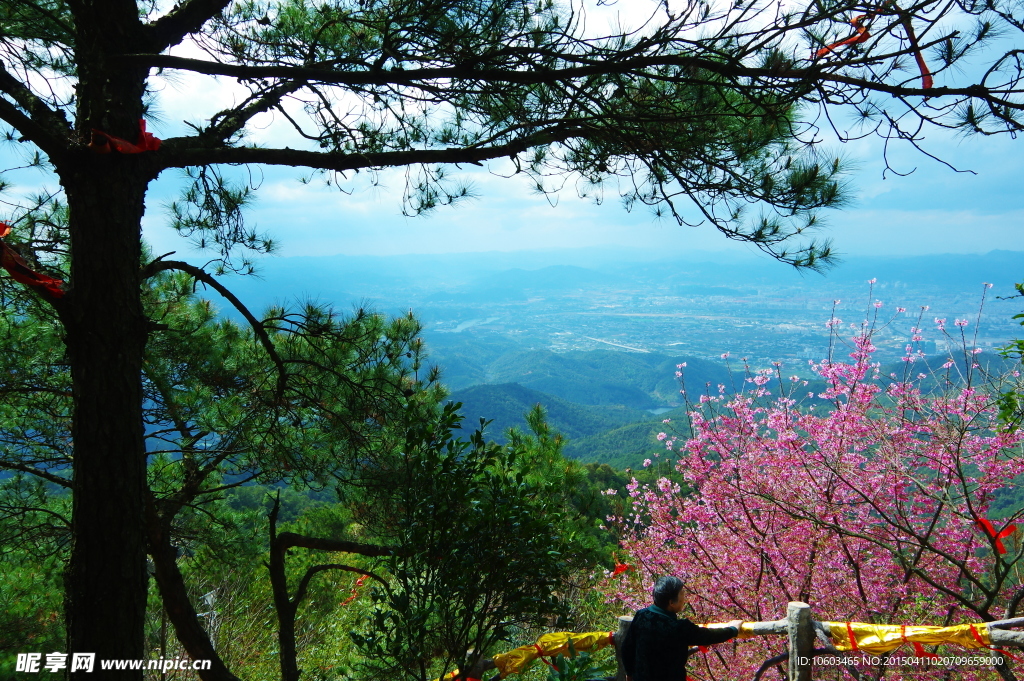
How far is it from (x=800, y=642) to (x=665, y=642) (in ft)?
1.71

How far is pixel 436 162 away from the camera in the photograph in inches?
96.1

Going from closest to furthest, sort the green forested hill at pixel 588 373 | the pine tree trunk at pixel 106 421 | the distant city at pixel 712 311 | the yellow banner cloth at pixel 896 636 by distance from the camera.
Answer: the pine tree trunk at pixel 106 421
the yellow banner cloth at pixel 896 636
the green forested hill at pixel 588 373
the distant city at pixel 712 311

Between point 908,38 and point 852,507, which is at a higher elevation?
point 908,38

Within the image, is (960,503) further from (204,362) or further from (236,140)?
(204,362)

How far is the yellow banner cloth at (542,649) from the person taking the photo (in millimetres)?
2516

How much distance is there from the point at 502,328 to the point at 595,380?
57.9 metres

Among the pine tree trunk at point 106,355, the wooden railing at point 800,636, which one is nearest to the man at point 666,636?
the wooden railing at point 800,636

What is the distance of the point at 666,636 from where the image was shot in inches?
80.0

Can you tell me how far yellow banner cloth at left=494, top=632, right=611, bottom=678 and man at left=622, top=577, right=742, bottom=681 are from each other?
46 centimetres

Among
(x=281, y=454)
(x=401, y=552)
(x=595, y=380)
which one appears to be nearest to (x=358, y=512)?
(x=281, y=454)

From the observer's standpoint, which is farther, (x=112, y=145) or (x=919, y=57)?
(x=112, y=145)

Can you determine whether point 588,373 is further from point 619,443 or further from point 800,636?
point 800,636

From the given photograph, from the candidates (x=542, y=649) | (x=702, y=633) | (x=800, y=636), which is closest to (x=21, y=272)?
(x=542, y=649)

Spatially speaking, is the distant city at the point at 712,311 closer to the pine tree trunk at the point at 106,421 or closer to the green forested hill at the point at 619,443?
the green forested hill at the point at 619,443
